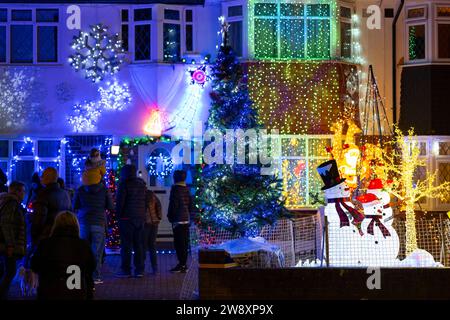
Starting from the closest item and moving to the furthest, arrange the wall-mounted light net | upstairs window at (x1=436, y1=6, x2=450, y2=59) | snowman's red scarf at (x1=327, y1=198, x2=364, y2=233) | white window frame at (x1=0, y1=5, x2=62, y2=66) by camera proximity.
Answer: snowman's red scarf at (x1=327, y1=198, x2=364, y2=233)
the wall-mounted light net
white window frame at (x1=0, y1=5, x2=62, y2=66)
upstairs window at (x1=436, y1=6, x2=450, y2=59)

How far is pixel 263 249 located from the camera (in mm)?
16203

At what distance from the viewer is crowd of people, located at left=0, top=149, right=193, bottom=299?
11.9 m

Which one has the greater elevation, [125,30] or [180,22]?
[180,22]

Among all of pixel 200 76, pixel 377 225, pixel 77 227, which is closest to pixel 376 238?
pixel 377 225

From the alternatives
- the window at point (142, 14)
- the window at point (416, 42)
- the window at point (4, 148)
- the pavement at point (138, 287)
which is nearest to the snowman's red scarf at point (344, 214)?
the pavement at point (138, 287)

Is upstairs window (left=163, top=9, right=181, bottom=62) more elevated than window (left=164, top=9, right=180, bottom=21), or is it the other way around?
window (left=164, top=9, right=180, bottom=21)

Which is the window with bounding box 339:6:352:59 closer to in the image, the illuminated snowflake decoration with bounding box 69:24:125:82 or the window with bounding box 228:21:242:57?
the window with bounding box 228:21:242:57

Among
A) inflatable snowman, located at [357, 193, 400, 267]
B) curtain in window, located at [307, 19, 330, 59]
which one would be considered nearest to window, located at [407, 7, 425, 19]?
curtain in window, located at [307, 19, 330, 59]

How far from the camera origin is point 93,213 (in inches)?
705

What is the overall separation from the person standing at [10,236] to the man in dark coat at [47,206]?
816mm

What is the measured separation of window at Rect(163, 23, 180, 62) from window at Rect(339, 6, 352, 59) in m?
4.37

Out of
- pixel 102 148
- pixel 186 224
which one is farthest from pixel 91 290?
pixel 102 148

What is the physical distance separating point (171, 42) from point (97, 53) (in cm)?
200

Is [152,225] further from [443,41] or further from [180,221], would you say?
[443,41]
